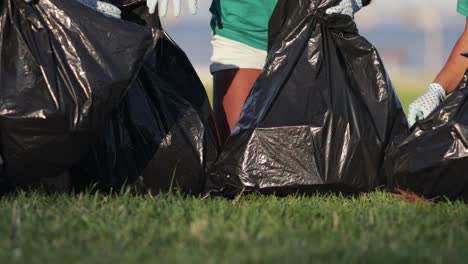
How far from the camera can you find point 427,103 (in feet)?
13.0

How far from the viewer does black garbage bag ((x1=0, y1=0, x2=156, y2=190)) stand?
3.27 metres

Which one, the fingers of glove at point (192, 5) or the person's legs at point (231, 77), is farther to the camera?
the person's legs at point (231, 77)

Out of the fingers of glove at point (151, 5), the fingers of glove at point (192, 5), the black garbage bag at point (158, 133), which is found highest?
the fingers of glove at point (151, 5)

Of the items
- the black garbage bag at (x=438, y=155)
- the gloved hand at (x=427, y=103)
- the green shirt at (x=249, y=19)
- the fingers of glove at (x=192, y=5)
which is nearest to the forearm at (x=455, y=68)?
the gloved hand at (x=427, y=103)

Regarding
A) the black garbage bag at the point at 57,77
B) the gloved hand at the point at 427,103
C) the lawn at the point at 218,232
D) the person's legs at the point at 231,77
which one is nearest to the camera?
the lawn at the point at 218,232

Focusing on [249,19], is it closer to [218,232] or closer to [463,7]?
[463,7]

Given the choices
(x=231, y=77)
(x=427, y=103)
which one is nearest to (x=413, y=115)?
(x=427, y=103)

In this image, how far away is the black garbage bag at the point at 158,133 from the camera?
3.77 m

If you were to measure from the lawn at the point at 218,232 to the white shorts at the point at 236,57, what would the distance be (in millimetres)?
1187

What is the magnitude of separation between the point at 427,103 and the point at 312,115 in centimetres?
52

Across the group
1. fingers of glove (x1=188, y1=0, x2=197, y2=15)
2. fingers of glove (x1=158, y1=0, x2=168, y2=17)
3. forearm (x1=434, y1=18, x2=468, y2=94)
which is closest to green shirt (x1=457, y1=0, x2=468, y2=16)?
forearm (x1=434, y1=18, x2=468, y2=94)

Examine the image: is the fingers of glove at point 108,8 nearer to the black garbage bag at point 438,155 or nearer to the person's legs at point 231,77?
the person's legs at point 231,77

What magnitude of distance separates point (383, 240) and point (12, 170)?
1.45m

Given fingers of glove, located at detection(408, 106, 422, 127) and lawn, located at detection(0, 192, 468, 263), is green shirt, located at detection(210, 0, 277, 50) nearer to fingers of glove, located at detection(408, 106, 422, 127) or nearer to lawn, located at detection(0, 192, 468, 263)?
fingers of glove, located at detection(408, 106, 422, 127)
